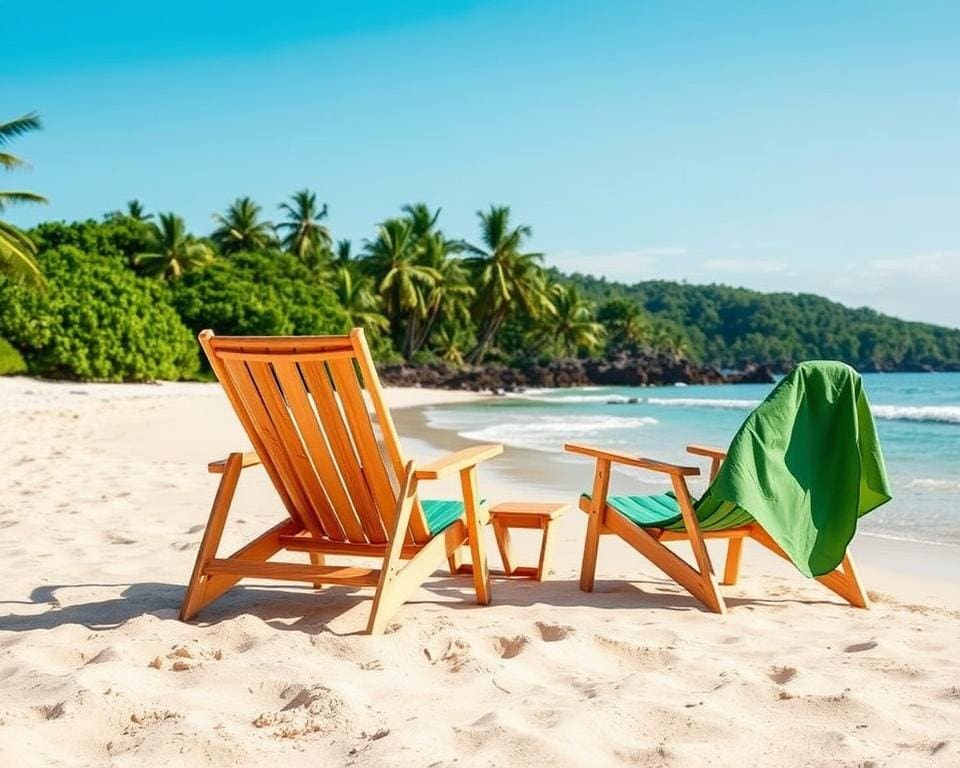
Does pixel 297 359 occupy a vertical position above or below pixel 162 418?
above

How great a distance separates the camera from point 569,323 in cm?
4909

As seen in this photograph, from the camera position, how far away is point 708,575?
3275mm

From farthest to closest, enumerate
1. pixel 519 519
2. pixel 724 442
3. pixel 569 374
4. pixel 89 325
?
pixel 569 374 → pixel 89 325 → pixel 724 442 → pixel 519 519

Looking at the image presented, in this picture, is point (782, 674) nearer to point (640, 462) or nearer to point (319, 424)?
point (640, 462)

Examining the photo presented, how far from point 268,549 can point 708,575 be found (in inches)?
60.1

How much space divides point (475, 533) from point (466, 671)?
2.63 ft

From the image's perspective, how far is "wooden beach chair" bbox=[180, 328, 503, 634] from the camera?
2898mm

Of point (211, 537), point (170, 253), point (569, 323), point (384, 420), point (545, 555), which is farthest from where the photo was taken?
point (569, 323)

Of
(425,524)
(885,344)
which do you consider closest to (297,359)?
(425,524)

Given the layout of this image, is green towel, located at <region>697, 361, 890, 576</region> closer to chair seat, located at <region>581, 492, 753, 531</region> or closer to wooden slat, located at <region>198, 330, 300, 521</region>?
chair seat, located at <region>581, 492, 753, 531</region>

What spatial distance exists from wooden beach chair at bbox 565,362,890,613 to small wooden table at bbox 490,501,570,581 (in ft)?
1.20

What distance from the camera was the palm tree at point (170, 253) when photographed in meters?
32.9

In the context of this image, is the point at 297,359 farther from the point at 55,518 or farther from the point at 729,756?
the point at 55,518

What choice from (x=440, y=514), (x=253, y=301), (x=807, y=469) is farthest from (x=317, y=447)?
(x=253, y=301)
